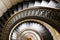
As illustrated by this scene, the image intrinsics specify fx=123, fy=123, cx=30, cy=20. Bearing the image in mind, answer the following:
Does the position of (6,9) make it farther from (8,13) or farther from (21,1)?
(21,1)

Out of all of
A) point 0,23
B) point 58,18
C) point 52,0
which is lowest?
point 58,18

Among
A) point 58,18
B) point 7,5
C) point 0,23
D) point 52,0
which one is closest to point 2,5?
point 7,5

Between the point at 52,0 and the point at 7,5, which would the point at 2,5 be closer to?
the point at 7,5

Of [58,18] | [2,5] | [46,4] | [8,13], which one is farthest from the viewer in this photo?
[8,13]

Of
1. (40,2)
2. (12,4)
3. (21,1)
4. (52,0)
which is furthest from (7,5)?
(52,0)

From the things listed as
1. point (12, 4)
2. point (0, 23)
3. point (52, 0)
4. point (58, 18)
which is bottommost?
point (58, 18)

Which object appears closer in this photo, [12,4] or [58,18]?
[58,18]

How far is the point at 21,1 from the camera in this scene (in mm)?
4926

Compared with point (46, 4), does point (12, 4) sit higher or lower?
higher

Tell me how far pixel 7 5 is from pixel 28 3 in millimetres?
835

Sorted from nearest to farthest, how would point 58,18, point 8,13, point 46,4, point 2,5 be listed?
point 58,18 < point 46,4 < point 2,5 < point 8,13

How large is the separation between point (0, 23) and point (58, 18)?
2324 mm

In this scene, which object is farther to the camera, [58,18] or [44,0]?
[44,0]

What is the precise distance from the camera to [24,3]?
4.86m
